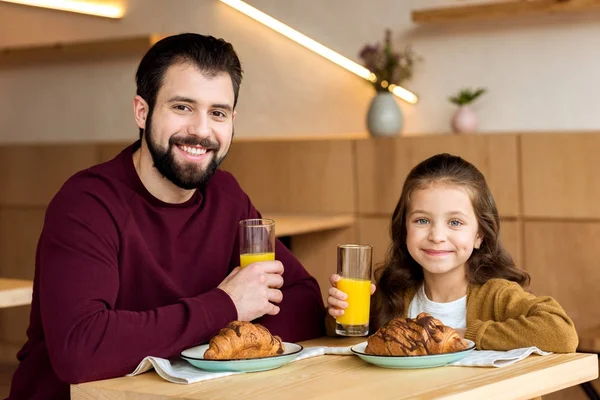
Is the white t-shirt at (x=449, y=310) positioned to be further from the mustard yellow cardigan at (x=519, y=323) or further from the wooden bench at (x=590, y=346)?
the wooden bench at (x=590, y=346)

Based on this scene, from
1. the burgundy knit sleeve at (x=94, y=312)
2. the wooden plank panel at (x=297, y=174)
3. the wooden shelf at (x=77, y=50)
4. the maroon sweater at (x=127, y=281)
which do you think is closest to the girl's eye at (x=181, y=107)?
the maroon sweater at (x=127, y=281)

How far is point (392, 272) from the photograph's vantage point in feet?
7.31

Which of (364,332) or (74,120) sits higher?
(74,120)

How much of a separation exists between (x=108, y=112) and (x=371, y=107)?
5.91 feet

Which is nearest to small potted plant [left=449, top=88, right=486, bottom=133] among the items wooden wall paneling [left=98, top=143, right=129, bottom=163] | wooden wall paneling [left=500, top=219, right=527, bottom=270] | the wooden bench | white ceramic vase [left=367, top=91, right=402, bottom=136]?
white ceramic vase [left=367, top=91, right=402, bottom=136]

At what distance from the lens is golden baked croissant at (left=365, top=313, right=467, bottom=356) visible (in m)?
1.69

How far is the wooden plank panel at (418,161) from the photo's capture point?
407cm

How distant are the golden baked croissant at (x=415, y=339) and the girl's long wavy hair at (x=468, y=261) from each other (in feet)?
1.39

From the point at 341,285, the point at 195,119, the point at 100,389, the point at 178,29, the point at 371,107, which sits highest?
the point at 178,29

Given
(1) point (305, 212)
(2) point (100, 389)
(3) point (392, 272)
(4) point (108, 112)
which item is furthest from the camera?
(4) point (108, 112)

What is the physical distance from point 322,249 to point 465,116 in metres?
0.91

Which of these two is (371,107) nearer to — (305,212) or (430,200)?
(305,212)

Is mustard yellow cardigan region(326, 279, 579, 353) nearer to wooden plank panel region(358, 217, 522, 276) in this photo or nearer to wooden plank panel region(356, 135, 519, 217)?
wooden plank panel region(356, 135, 519, 217)

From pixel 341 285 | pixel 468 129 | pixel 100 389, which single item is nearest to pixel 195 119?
pixel 341 285
